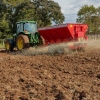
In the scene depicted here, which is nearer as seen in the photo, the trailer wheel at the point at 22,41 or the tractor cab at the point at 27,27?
the trailer wheel at the point at 22,41

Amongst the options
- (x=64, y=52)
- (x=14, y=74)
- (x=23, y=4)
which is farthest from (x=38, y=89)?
(x=23, y=4)

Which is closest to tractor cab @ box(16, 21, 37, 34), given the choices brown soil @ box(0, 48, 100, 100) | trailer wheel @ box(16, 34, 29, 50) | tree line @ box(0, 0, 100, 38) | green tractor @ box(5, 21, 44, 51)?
green tractor @ box(5, 21, 44, 51)

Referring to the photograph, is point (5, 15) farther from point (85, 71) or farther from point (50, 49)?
point (85, 71)

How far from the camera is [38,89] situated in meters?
6.25

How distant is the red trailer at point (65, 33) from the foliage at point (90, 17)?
3225 cm

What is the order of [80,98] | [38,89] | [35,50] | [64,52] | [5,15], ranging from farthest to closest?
[5,15], [35,50], [64,52], [38,89], [80,98]

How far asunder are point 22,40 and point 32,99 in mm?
9875

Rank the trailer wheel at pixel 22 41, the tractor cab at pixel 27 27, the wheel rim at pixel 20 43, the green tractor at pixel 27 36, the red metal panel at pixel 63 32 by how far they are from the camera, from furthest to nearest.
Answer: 1. the tractor cab at pixel 27 27
2. the wheel rim at pixel 20 43
3. the green tractor at pixel 27 36
4. the trailer wheel at pixel 22 41
5. the red metal panel at pixel 63 32

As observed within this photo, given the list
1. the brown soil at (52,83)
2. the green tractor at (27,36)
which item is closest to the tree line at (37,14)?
the green tractor at (27,36)

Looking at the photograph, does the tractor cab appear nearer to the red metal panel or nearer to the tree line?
the red metal panel

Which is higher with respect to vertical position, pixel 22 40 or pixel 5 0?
pixel 5 0

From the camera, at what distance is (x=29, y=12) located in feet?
156

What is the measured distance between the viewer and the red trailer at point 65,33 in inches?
520

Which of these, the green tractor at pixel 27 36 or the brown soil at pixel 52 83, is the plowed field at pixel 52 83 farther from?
the green tractor at pixel 27 36
